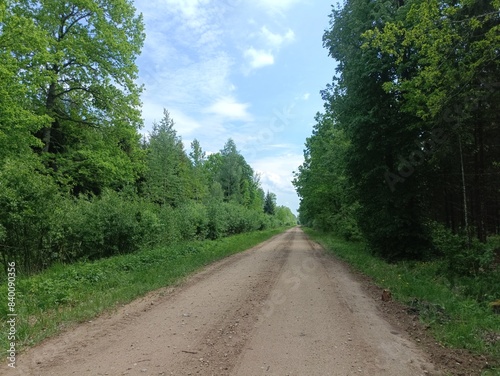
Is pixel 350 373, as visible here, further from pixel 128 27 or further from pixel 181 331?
pixel 128 27

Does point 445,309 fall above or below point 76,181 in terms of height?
below

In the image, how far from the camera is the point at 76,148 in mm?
21250

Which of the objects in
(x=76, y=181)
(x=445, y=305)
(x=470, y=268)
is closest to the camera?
(x=445, y=305)

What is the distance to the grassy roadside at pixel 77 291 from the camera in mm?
5797

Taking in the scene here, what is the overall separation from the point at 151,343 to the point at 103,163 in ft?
53.8

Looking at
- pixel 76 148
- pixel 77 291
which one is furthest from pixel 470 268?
pixel 76 148

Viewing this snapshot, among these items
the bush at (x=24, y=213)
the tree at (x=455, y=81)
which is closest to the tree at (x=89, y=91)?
the bush at (x=24, y=213)

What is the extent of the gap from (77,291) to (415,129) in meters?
13.7

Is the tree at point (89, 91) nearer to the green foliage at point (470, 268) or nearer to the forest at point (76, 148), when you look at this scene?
the forest at point (76, 148)

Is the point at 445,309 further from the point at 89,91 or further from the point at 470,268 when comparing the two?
the point at 89,91

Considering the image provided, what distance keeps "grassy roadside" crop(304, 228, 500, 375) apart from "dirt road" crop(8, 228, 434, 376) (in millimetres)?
798

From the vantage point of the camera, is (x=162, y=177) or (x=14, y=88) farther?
(x=162, y=177)

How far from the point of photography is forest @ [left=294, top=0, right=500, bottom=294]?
9.32 metres

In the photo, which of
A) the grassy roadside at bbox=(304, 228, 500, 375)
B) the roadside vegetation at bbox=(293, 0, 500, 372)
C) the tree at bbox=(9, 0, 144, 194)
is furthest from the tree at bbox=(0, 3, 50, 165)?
the grassy roadside at bbox=(304, 228, 500, 375)
